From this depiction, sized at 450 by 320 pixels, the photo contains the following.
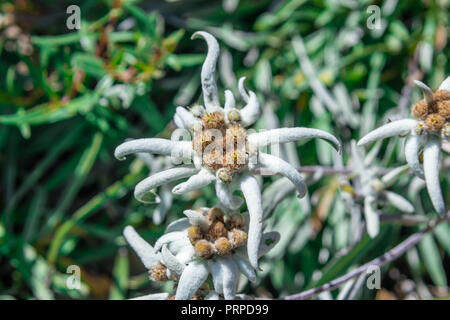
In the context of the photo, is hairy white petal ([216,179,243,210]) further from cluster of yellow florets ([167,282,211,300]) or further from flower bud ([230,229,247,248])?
cluster of yellow florets ([167,282,211,300])

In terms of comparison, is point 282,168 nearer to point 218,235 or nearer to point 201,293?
point 218,235

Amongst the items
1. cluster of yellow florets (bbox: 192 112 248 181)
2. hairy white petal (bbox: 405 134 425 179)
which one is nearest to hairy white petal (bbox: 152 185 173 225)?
cluster of yellow florets (bbox: 192 112 248 181)

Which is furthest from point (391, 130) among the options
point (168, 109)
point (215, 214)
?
point (168, 109)

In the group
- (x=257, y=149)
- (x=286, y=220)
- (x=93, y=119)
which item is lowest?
(x=286, y=220)

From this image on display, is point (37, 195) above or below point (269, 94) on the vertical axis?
below

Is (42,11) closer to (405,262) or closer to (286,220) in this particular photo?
(286,220)

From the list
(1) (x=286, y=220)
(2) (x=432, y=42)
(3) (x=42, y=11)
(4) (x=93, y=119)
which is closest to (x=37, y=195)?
(4) (x=93, y=119)

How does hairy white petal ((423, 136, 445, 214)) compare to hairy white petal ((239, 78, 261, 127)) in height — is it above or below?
below
